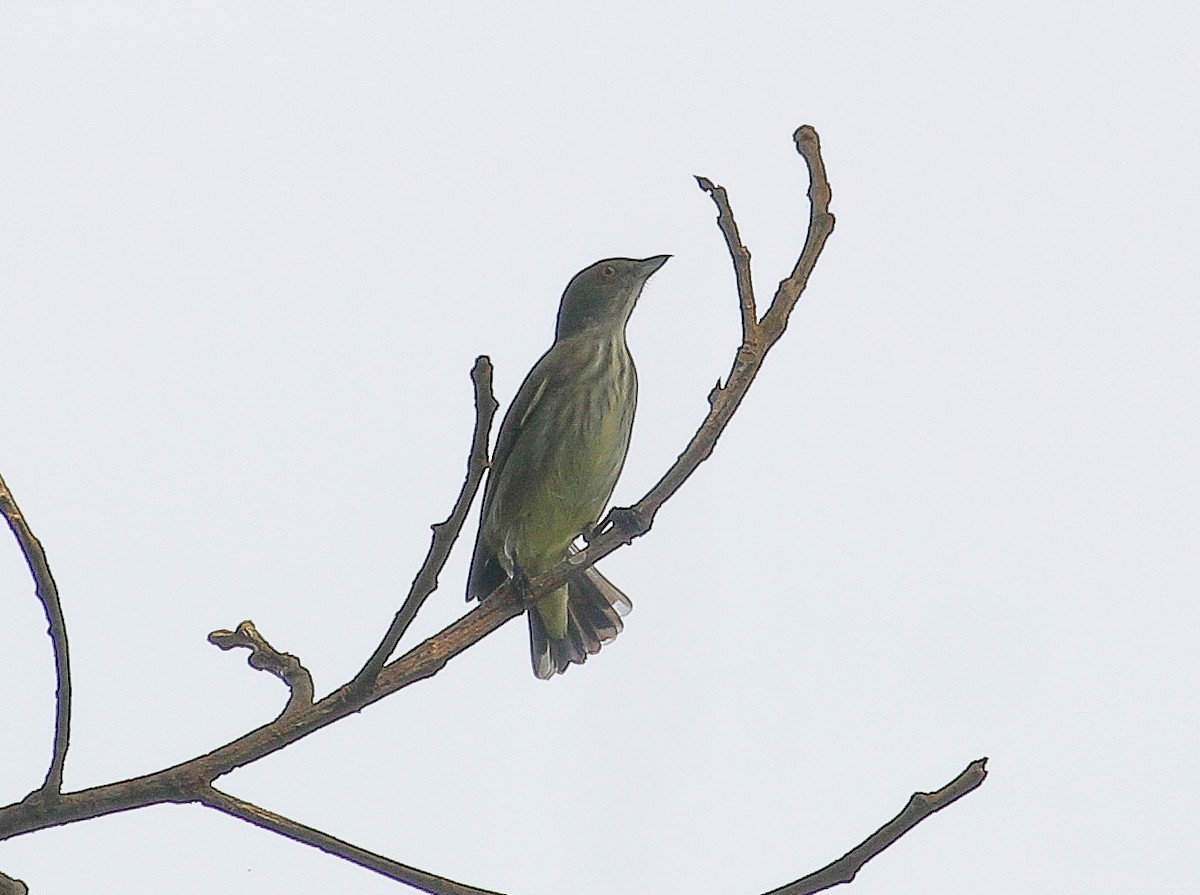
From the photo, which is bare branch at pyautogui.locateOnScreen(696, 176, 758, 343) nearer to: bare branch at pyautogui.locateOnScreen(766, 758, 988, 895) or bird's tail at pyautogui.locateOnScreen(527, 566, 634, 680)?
bare branch at pyautogui.locateOnScreen(766, 758, 988, 895)

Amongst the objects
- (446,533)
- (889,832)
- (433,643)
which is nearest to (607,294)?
(433,643)

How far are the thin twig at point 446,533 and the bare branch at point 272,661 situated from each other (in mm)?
136

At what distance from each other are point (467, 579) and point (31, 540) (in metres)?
3.13

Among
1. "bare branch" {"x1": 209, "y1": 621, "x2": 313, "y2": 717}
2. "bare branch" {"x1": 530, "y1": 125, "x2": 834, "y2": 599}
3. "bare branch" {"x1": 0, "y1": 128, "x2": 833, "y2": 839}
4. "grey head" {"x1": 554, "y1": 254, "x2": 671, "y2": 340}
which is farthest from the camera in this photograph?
"grey head" {"x1": 554, "y1": 254, "x2": 671, "y2": 340}

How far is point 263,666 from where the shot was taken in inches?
104

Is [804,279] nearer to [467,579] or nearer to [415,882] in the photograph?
[415,882]

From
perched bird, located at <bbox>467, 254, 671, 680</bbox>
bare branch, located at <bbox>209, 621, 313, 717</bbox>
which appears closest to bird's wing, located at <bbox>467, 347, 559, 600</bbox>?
perched bird, located at <bbox>467, 254, 671, 680</bbox>

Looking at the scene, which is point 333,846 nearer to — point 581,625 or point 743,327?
point 743,327

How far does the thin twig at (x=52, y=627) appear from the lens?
7.28ft

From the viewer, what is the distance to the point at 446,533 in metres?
2.37

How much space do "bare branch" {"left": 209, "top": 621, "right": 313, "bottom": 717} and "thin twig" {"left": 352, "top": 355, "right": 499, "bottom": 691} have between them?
14cm

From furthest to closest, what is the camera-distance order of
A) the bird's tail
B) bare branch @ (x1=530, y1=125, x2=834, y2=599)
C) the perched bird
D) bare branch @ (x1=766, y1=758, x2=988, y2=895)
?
1. the bird's tail
2. the perched bird
3. bare branch @ (x1=530, y1=125, x2=834, y2=599)
4. bare branch @ (x1=766, y1=758, x2=988, y2=895)

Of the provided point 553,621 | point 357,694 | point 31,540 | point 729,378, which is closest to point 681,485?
point 729,378

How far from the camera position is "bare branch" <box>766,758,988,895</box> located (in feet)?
7.12
